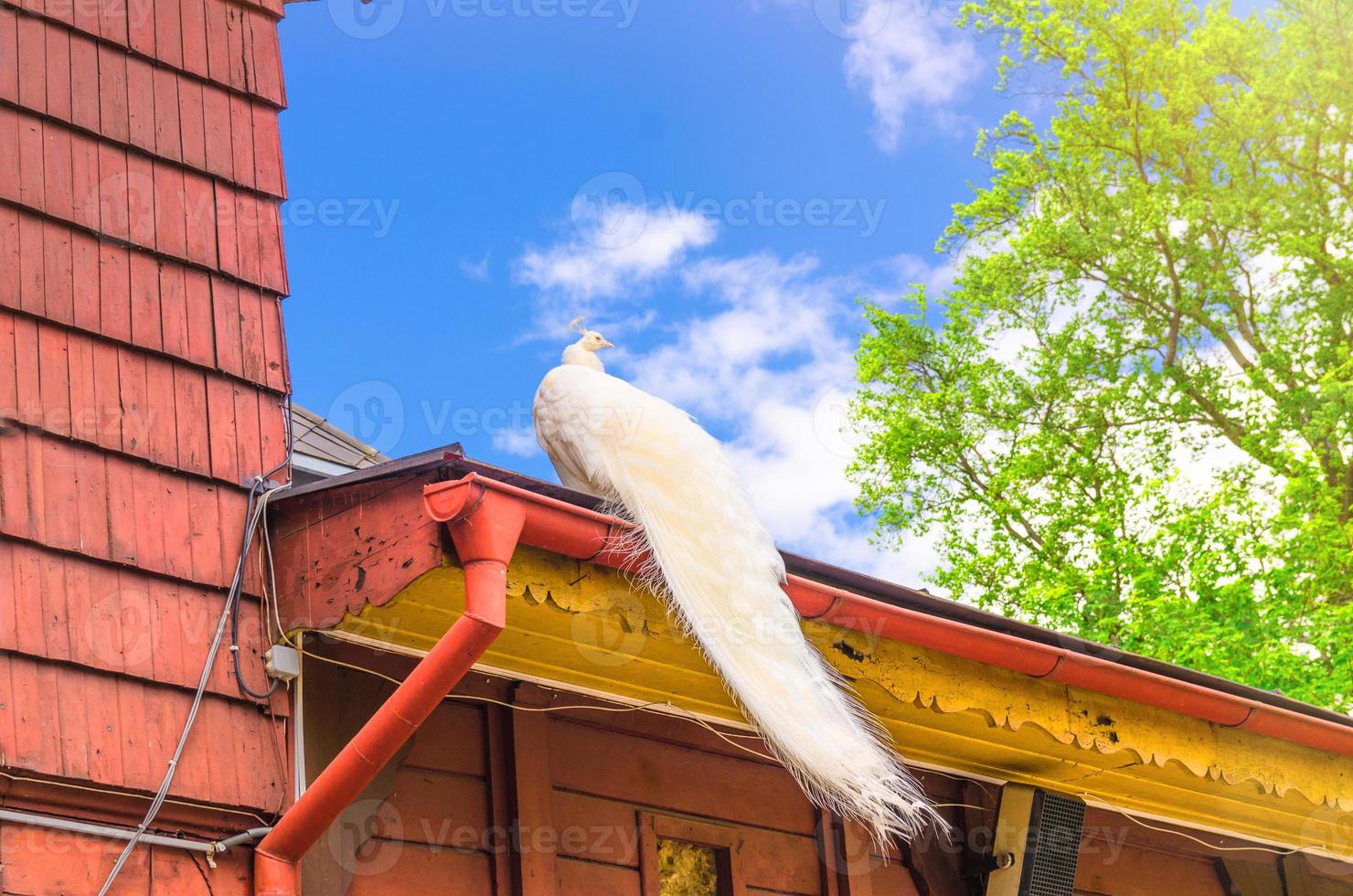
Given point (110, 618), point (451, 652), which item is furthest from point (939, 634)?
point (110, 618)

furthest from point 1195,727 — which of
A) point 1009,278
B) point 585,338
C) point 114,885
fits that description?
point 1009,278

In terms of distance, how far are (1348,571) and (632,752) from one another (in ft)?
42.7

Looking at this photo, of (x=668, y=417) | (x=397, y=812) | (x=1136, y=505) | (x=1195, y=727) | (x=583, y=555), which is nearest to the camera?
(x=583, y=555)

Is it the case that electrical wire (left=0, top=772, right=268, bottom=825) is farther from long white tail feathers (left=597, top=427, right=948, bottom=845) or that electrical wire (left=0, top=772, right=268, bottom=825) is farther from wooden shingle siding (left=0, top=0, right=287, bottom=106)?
wooden shingle siding (left=0, top=0, right=287, bottom=106)

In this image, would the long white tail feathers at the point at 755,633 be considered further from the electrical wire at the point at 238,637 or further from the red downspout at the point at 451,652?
the electrical wire at the point at 238,637

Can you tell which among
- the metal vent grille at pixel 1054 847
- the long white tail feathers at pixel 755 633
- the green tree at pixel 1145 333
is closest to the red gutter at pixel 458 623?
the long white tail feathers at pixel 755 633

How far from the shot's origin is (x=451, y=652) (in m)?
3.81

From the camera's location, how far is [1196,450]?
61.2 ft

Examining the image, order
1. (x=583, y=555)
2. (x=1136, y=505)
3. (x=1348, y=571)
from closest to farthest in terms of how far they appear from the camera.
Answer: (x=583, y=555) < (x=1348, y=571) < (x=1136, y=505)

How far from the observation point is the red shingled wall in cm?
380

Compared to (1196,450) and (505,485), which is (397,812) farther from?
(1196,450)

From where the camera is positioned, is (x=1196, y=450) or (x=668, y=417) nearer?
(x=668, y=417)

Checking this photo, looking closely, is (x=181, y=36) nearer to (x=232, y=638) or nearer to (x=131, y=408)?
(x=131, y=408)

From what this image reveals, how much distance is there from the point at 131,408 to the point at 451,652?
4.06 feet
